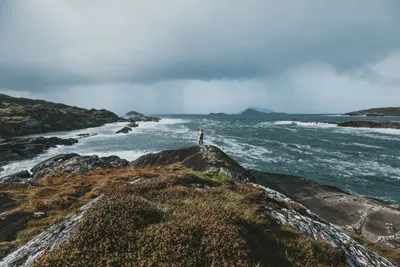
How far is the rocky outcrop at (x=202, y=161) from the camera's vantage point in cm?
2866

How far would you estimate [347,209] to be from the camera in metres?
29.9

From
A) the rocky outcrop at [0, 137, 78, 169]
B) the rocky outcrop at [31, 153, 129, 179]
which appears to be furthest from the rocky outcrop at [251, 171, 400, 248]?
the rocky outcrop at [0, 137, 78, 169]

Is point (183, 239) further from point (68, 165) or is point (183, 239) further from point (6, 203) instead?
point (68, 165)

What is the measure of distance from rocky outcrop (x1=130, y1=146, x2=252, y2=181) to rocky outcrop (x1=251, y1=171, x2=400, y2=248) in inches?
338

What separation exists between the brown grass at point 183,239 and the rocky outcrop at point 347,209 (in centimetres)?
1979

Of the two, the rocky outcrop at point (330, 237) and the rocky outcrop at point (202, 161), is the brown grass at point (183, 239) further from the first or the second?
the rocky outcrop at point (202, 161)

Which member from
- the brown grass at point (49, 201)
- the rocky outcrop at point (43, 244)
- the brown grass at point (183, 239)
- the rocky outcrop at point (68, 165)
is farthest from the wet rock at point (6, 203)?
the rocky outcrop at point (68, 165)

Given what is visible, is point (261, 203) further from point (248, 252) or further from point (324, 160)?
point (324, 160)

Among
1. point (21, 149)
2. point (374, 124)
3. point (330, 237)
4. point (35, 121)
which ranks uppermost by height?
point (330, 237)

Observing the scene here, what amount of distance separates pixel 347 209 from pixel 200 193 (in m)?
24.1

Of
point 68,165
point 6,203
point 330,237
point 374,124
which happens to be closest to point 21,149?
point 68,165

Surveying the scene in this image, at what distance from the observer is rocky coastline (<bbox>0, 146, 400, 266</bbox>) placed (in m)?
10.2

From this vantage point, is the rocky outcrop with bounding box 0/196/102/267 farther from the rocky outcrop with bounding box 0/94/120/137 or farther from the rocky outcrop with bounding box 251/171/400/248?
the rocky outcrop with bounding box 0/94/120/137

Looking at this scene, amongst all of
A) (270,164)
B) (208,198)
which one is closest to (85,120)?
(270,164)
